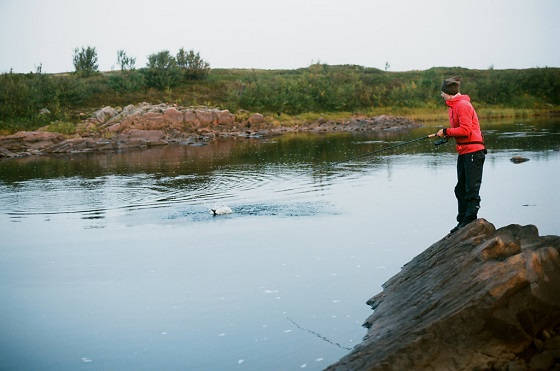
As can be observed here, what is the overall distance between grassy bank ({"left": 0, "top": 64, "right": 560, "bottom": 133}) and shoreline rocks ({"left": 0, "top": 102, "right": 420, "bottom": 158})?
443 centimetres

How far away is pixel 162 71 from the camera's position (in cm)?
8031

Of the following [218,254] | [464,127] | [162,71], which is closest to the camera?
[464,127]

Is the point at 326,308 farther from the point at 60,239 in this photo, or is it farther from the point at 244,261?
the point at 60,239

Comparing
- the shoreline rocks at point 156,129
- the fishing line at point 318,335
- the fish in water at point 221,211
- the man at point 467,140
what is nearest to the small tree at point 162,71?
the shoreline rocks at point 156,129

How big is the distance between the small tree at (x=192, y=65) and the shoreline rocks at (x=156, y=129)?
20165mm

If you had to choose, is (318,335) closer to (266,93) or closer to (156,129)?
(156,129)

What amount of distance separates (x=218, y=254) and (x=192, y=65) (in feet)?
252

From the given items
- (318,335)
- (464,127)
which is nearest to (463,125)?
(464,127)

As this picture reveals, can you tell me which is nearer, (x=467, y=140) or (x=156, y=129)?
(x=467, y=140)

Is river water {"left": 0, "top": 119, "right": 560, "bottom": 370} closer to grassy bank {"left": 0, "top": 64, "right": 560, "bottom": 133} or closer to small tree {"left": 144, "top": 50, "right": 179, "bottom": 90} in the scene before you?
grassy bank {"left": 0, "top": 64, "right": 560, "bottom": 133}

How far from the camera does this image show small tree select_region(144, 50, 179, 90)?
7906 cm

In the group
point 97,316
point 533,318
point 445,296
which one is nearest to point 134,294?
point 97,316

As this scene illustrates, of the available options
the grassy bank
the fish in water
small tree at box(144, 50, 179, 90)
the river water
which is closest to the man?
the river water

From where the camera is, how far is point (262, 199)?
20.6 meters
